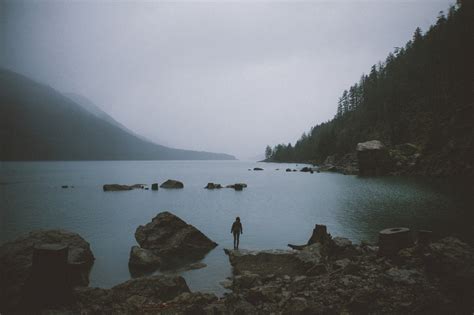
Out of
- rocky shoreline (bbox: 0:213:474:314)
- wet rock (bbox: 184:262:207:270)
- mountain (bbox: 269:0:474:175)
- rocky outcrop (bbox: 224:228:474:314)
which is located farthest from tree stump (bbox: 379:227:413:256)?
mountain (bbox: 269:0:474:175)

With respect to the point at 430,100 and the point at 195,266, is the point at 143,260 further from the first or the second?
the point at 430,100

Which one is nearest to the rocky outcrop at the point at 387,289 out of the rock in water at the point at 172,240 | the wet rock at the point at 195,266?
the wet rock at the point at 195,266

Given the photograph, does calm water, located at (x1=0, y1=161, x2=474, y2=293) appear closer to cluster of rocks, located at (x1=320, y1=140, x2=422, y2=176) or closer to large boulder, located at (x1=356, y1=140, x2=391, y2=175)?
cluster of rocks, located at (x1=320, y1=140, x2=422, y2=176)

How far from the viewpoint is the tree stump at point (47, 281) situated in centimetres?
992

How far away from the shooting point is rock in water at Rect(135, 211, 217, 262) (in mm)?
22203

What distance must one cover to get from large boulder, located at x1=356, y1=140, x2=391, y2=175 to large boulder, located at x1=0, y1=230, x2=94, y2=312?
9171 centimetres

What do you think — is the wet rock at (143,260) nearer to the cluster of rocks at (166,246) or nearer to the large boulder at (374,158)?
the cluster of rocks at (166,246)

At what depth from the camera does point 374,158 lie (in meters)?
91.6

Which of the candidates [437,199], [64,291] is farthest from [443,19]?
[64,291]

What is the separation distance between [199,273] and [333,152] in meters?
151

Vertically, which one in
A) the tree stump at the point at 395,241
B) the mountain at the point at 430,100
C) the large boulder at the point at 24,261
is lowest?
the large boulder at the point at 24,261

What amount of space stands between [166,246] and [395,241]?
16.8 metres

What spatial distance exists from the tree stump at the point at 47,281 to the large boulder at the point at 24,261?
0.32 metres

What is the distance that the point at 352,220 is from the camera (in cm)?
3381
